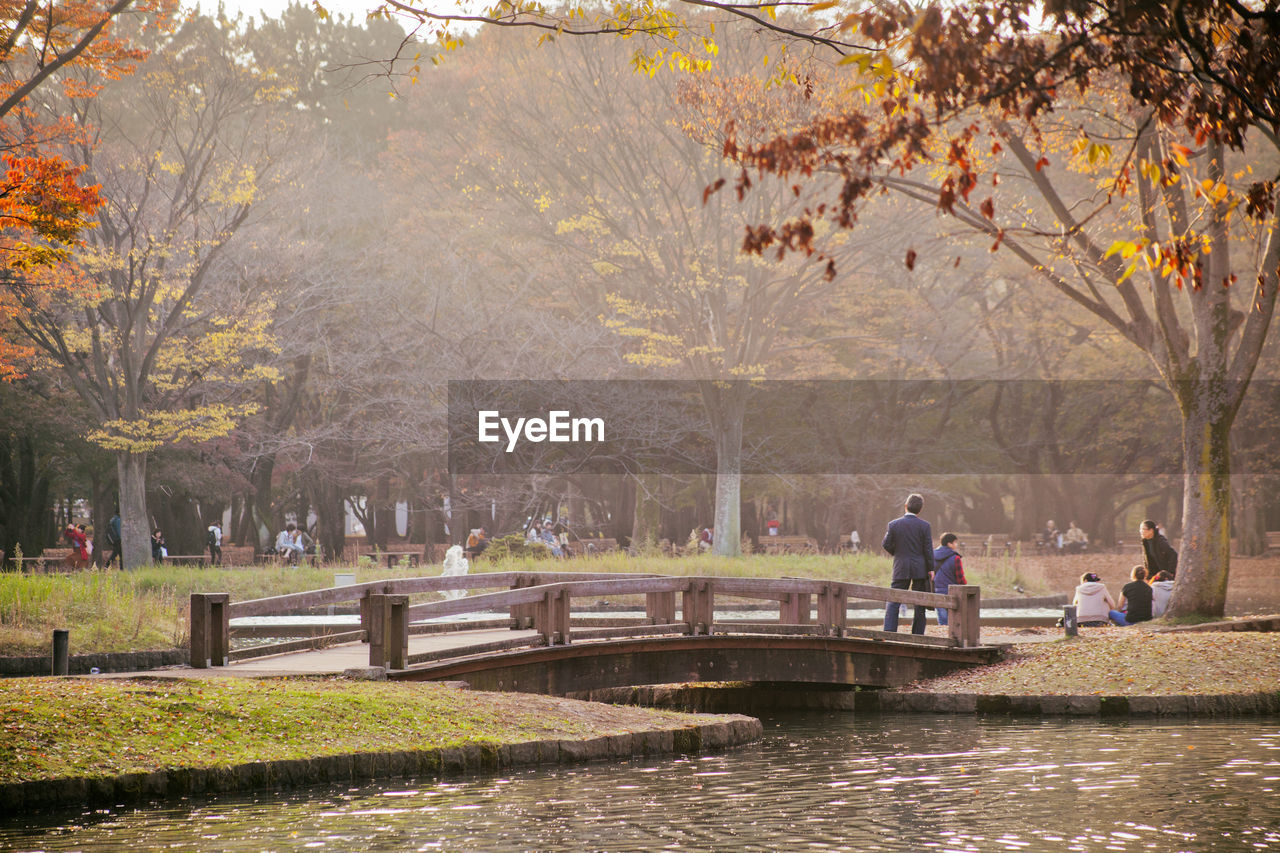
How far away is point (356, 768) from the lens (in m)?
9.12

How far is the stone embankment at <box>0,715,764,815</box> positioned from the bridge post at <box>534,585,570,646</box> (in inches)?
99.9

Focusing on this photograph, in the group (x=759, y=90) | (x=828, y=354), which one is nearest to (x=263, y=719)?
(x=759, y=90)

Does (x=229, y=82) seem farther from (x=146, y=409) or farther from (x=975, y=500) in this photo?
(x=975, y=500)

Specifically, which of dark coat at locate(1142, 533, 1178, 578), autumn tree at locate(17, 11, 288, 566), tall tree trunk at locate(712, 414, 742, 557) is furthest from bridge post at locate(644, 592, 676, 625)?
autumn tree at locate(17, 11, 288, 566)

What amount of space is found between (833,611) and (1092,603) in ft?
16.8

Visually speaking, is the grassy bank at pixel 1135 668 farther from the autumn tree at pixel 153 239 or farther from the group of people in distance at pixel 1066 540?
the group of people in distance at pixel 1066 540

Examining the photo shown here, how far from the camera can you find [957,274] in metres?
42.3

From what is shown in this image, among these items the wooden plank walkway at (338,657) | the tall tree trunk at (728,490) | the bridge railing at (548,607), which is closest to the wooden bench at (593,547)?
the tall tree trunk at (728,490)

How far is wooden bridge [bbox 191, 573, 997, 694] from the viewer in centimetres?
1197

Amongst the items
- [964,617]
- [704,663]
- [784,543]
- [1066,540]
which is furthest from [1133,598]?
[1066,540]

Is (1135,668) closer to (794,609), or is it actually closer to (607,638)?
(794,609)

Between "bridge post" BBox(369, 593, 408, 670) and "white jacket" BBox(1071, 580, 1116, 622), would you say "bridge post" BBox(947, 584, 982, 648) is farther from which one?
"bridge post" BBox(369, 593, 408, 670)

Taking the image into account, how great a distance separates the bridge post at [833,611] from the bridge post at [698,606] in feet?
5.17

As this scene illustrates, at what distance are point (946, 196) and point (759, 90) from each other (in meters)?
17.3
